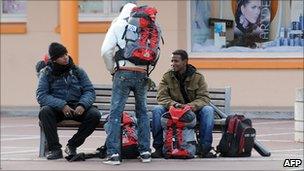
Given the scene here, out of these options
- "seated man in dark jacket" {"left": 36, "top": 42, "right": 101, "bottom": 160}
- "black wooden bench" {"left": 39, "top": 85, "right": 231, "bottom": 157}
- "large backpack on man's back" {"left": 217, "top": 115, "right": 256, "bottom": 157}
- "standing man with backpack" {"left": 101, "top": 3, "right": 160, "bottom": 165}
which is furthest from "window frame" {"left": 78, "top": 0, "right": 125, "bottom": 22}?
"standing man with backpack" {"left": 101, "top": 3, "right": 160, "bottom": 165}

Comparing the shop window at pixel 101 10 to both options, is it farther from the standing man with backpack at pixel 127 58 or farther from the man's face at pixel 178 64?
the standing man with backpack at pixel 127 58

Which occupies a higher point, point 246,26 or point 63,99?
point 246,26

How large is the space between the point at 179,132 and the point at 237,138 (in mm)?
768

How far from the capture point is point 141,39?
32.0ft

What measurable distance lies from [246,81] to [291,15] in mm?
1702

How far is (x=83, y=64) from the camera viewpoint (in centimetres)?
1861

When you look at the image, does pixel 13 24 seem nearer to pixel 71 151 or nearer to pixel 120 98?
pixel 71 151

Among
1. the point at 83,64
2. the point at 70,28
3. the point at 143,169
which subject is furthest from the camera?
the point at 83,64

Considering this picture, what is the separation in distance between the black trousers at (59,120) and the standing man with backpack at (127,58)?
0.37 m

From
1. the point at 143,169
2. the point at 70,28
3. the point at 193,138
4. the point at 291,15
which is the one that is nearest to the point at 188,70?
the point at 193,138

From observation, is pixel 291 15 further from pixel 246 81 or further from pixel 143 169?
pixel 143 169

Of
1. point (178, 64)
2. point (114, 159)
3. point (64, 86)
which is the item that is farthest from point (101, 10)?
point (114, 159)

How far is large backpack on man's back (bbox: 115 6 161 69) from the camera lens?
382 inches

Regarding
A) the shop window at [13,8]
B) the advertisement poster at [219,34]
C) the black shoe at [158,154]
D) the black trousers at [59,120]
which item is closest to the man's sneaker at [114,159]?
the black trousers at [59,120]
